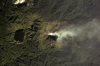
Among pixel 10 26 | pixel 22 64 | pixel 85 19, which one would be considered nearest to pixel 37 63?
pixel 22 64

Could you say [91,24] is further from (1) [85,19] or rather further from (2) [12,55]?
(2) [12,55]

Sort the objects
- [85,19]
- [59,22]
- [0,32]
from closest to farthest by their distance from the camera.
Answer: [0,32] → [59,22] → [85,19]

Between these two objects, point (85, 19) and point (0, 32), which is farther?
point (85, 19)

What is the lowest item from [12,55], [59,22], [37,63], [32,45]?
[37,63]

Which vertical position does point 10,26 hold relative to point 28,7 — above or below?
below

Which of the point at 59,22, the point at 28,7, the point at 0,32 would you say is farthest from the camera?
the point at 59,22

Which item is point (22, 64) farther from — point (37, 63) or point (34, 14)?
point (34, 14)
